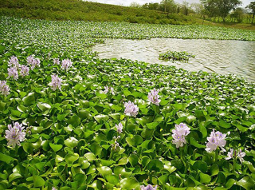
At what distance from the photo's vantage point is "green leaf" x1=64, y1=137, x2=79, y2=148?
1901mm

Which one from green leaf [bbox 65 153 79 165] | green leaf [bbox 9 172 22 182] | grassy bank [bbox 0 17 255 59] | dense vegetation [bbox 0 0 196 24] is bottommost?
green leaf [bbox 9 172 22 182]

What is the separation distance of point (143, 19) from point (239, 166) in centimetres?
2906

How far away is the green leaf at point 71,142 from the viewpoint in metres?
1.90

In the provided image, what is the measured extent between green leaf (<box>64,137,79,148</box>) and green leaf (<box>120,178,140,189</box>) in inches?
24.9

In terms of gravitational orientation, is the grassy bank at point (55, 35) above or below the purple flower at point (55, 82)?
above

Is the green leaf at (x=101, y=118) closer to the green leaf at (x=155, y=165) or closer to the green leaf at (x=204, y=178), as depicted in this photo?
the green leaf at (x=155, y=165)

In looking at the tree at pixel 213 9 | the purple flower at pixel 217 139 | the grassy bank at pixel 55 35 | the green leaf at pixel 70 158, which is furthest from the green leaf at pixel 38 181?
the tree at pixel 213 9

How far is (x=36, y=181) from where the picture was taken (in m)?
1.44

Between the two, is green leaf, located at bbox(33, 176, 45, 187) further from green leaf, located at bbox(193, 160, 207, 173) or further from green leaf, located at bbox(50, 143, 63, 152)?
green leaf, located at bbox(193, 160, 207, 173)

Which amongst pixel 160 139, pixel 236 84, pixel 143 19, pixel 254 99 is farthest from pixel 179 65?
pixel 143 19

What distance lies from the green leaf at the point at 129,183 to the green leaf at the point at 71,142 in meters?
0.63

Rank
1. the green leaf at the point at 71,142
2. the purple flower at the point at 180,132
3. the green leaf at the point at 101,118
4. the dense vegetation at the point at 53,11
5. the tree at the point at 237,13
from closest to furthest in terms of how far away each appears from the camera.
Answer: the purple flower at the point at 180,132 → the green leaf at the point at 71,142 → the green leaf at the point at 101,118 → the dense vegetation at the point at 53,11 → the tree at the point at 237,13

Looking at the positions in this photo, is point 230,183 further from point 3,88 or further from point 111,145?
point 3,88

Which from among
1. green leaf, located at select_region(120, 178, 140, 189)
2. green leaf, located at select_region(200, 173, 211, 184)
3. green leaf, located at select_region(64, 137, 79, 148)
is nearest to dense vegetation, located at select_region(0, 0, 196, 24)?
green leaf, located at select_region(64, 137, 79, 148)
